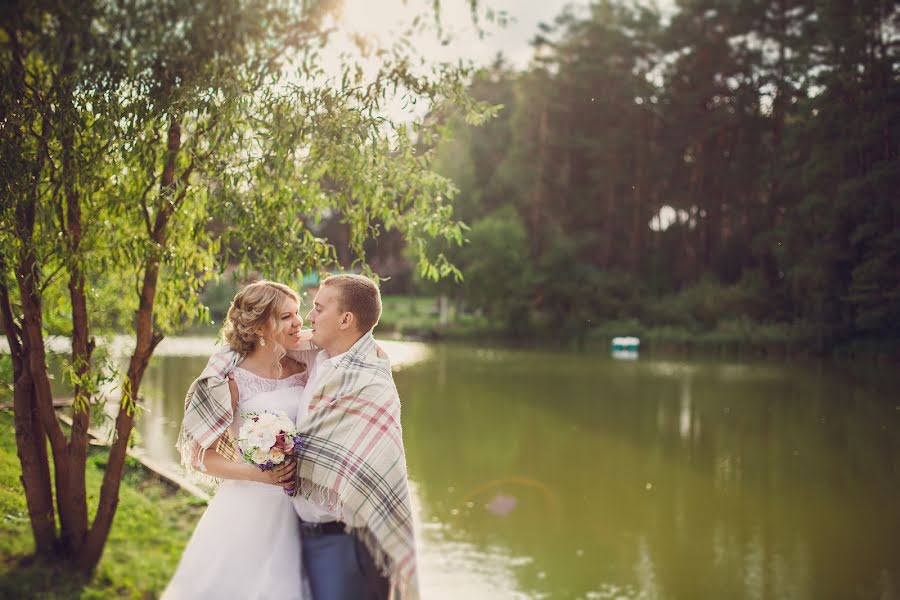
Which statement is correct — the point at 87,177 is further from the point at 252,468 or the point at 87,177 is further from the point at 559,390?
the point at 559,390

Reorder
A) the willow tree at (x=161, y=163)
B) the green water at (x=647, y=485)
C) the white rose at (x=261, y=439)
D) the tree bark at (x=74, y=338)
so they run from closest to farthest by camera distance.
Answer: the white rose at (x=261, y=439)
the willow tree at (x=161, y=163)
the tree bark at (x=74, y=338)
the green water at (x=647, y=485)

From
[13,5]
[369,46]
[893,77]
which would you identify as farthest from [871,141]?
[13,5]

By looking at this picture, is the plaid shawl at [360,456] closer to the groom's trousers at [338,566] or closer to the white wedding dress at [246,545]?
the groom's trousers at [338,566]

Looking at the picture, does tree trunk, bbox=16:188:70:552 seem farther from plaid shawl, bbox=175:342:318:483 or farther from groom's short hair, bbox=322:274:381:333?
groom's short hair, bbox=322:274:381:333

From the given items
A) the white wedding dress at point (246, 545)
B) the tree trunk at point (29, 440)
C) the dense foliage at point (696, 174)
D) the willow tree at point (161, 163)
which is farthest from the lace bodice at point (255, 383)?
the dense foliage at point (696, 174)

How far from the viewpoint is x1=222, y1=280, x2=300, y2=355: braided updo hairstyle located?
124 inches

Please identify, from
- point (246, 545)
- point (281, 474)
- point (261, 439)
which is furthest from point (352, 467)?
point (246, 545)

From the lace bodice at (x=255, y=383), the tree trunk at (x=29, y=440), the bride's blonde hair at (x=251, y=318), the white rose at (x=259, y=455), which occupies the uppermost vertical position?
the bride's blonde hair at (x=251, y=318)

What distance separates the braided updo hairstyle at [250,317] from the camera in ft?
10.3

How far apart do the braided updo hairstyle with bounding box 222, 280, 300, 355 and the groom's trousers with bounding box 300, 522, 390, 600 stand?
2.09ft

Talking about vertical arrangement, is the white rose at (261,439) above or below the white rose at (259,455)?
above

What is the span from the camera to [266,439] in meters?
2.80

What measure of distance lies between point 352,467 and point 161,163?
108 inches

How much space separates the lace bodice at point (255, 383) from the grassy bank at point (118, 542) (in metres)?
2.99
